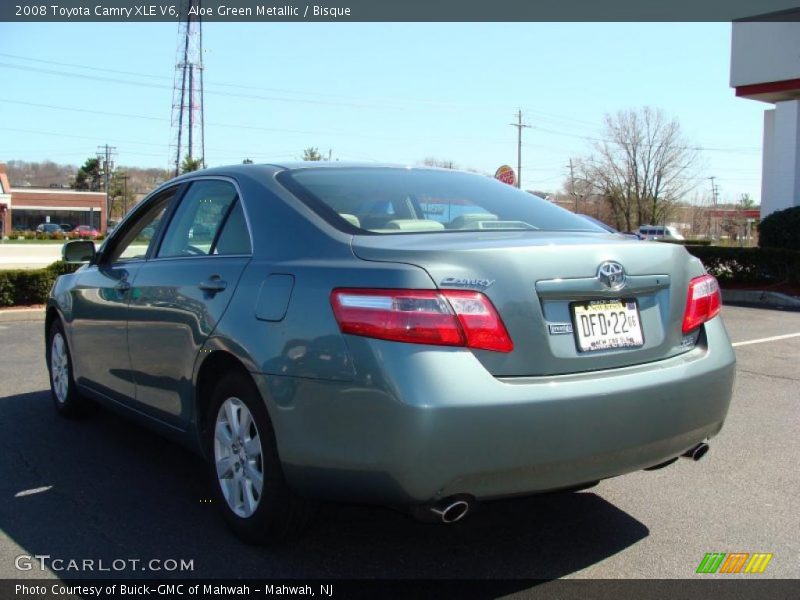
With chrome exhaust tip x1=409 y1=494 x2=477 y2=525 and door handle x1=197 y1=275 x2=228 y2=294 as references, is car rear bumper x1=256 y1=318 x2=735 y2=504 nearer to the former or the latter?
chrome exhaust tip x1=409 y1=494 x2=477 y2=525

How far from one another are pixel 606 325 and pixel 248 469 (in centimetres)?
161

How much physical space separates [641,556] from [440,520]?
108 centimetres

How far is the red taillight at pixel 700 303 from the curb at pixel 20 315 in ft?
36.8

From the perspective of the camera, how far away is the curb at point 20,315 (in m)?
12.3

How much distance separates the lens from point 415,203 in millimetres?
3984

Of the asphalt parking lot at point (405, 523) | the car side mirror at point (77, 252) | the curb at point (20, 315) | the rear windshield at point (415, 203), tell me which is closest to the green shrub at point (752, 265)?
the asphalt parking lot at point (405, 523)

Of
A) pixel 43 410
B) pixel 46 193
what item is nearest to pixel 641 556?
pixel 43 410

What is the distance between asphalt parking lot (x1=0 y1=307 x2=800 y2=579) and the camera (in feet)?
11.0

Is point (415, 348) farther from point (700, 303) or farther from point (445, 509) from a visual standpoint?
point (700, 303)

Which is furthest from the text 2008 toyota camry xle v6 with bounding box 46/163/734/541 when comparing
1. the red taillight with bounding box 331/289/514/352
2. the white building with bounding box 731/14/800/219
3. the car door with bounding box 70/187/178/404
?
the white building with bounding box 731/14/800/219

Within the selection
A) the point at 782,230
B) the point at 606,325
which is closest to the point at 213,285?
the point at 606,325

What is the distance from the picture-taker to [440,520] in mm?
2900

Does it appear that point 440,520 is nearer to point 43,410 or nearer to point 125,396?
point 125,396

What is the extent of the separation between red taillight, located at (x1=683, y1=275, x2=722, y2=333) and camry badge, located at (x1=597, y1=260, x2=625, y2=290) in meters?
A: 0.44
